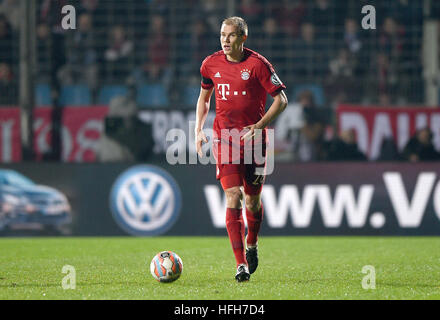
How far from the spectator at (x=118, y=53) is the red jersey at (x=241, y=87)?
8.69 metres

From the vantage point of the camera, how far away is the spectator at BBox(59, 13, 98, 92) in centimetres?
1536

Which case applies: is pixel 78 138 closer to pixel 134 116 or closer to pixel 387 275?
pixel 134 116

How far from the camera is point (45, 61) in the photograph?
53.7 ft

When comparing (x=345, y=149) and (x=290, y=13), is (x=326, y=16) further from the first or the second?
(x=345, y=149)

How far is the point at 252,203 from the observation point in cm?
757

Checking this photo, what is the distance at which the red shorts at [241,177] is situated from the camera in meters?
7.15

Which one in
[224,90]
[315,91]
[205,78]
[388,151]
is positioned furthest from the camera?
[315,91]

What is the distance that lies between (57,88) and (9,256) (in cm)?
500

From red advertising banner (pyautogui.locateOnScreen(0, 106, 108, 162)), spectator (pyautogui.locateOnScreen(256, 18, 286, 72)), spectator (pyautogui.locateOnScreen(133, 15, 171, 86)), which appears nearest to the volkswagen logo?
red advertising banner (pyautogui.locateOnScreen(0, 106, 108, 162))

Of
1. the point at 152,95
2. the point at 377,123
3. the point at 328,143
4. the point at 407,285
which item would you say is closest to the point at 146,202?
the point at 328,143

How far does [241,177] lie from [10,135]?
7966 millimetres

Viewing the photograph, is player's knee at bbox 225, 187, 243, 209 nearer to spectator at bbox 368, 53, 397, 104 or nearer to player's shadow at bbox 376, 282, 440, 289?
player's shadow at bbox 376, 282, 440, 289

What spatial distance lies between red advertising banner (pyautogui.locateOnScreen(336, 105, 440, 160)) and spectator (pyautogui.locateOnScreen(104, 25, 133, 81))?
14.2 ft
